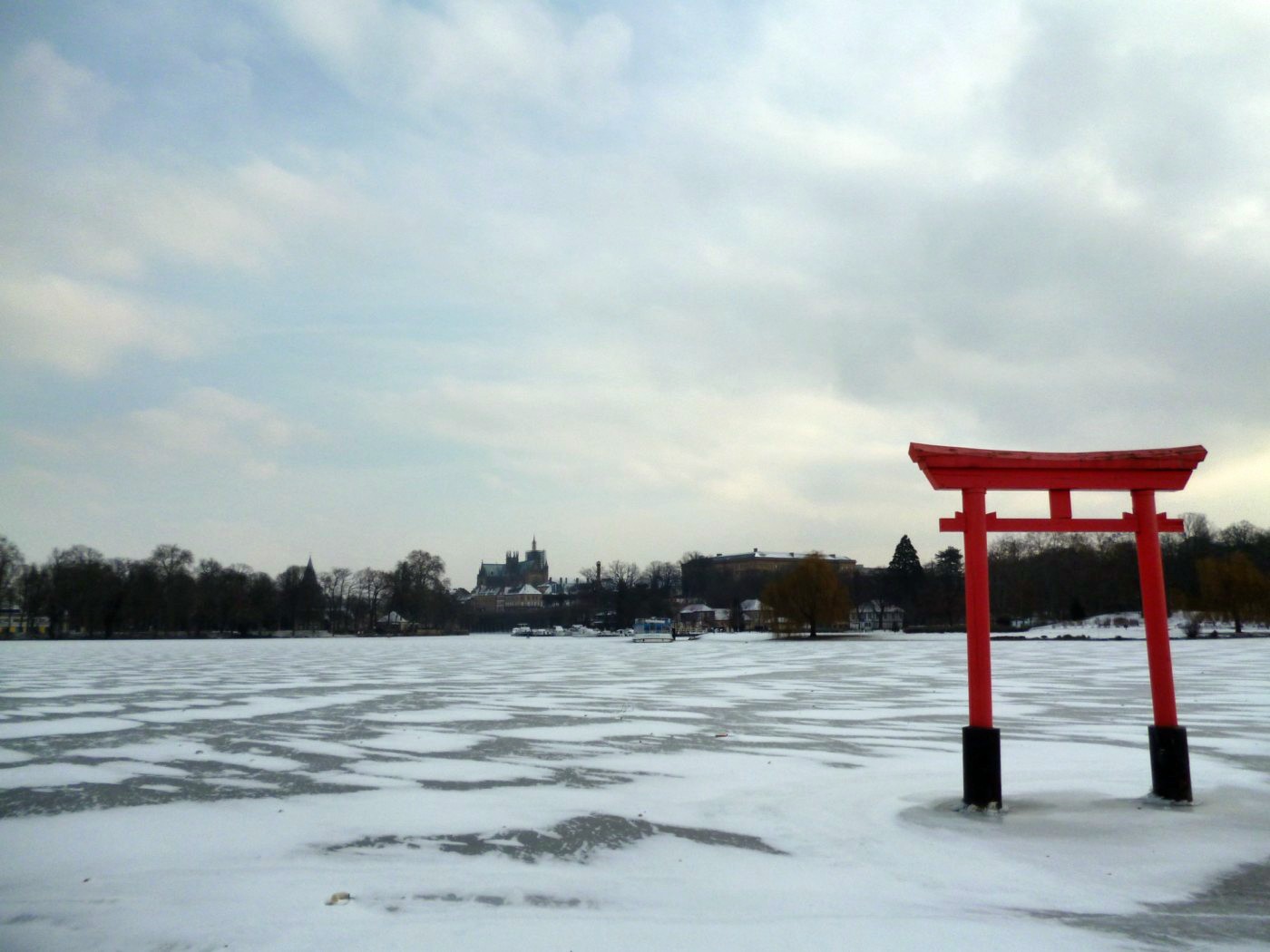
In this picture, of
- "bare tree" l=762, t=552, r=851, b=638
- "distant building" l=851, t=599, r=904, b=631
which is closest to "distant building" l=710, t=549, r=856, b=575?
"distant building" l=851, t=599, r=904, b=631

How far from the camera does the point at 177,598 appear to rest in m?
88.4

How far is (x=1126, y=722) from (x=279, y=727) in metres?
10.8

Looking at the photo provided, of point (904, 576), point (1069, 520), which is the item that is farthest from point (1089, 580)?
point (1069, 520)

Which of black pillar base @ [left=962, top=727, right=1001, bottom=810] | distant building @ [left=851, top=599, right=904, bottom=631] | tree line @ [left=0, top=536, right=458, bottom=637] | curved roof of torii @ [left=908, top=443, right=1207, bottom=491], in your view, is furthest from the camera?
distant building @ [left=851, top=599, right=904, bottom=631]

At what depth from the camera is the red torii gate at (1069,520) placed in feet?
20.8

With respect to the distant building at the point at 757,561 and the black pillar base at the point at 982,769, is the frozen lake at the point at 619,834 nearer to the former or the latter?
the black pillar base at the point at 982,769

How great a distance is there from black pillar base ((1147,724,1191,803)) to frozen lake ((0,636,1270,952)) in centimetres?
15

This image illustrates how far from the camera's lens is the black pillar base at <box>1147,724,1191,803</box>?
6289mm

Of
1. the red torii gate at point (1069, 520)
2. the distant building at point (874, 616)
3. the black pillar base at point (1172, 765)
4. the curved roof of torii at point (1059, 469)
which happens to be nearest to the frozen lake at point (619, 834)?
the black pillar base at point (1172, 765)

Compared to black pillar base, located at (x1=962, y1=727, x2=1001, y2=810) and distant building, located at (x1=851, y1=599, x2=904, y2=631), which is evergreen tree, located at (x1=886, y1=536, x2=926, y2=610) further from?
black pillar base, located at (x1=962, y1=727, x2=1001, y2=810)

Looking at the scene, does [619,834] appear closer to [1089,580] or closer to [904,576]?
[1089,580]

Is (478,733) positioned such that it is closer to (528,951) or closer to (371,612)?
(528,951)

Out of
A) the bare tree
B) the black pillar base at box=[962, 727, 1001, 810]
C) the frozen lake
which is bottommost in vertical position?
the frozen lake

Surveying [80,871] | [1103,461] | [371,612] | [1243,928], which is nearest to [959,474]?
[1103,461]
